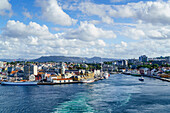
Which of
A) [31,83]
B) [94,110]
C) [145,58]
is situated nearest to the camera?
[94,110]

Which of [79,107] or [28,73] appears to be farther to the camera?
[28,73]

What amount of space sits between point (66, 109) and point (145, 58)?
186705mm

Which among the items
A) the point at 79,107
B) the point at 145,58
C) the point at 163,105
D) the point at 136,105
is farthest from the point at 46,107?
the point at 145,58

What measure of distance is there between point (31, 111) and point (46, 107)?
1.75 m

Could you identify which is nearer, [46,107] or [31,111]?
[31,111]

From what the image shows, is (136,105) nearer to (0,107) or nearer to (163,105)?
(163,105)

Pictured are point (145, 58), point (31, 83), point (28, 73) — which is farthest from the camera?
point (145, 58)

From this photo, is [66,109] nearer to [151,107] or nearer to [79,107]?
[79,107]

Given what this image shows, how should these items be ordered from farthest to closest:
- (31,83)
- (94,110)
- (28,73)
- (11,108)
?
(28,73) < (31,83) < (11,108) < (94,110)

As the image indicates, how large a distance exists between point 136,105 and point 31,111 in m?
10.3

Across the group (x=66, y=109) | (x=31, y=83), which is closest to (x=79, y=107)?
(x=66, y=109)

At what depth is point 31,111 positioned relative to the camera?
19.3 m

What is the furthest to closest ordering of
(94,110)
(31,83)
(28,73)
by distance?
1. (28,73)
2. (31,83)
3. (94,110)

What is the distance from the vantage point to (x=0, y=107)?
21.2 m
